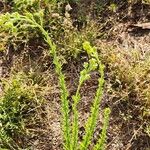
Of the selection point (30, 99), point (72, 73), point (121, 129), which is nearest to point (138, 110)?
point (121, 129)

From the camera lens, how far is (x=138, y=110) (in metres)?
2.79

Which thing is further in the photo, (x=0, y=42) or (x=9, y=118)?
(x=0, y=42)

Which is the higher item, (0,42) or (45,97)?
(0,42)

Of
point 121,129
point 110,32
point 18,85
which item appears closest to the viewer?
point 121,129

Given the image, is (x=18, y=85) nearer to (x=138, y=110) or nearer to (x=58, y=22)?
(x=58, y=22)

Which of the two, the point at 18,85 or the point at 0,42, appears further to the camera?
the point at 0,42

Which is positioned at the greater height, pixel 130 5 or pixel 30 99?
pixel 130 5

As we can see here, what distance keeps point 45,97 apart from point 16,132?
1.18 ft

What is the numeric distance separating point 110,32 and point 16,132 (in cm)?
113

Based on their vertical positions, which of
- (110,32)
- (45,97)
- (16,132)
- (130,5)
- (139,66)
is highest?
(130,5)

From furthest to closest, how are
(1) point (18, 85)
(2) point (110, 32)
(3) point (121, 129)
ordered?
1. (2) point (110, 32)
2. (1) point (18, 85)
3. (3) point (121, 129)

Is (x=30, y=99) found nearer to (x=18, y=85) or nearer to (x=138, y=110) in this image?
(x=18, y=85)

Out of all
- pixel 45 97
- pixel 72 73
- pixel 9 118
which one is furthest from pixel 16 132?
pixel 72 73

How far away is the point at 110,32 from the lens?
322cm
